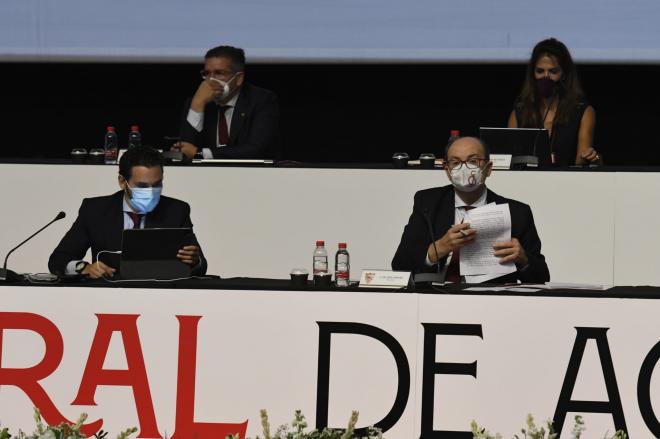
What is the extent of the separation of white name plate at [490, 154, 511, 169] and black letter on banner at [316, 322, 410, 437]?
2.34 metres

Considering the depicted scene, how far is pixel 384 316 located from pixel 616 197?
2531mm

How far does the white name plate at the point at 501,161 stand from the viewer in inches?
231

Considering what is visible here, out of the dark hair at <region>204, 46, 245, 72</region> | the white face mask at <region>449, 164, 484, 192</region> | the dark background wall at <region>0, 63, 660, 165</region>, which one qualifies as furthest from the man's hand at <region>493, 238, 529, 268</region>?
the dark background wall at <region>0, 63, 660, 165</region>

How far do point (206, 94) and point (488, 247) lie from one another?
85.6 inches

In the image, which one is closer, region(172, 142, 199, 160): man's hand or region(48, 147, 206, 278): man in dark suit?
region(48, 147, 206, 278): man in dark suit

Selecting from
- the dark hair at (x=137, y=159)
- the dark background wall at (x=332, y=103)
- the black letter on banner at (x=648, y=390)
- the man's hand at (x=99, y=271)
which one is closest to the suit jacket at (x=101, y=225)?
the dark hair at (x=137, y=159)

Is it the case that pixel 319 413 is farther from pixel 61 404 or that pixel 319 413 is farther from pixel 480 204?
pixel 480 204

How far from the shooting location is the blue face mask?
16.1ft

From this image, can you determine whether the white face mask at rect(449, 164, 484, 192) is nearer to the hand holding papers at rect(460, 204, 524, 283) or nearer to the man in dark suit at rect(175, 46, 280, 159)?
the hand holding papers at rect(460, 204, 524, 283)

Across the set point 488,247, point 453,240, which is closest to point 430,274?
point 453,240

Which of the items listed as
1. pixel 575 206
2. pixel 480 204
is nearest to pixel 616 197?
pixel 575 206

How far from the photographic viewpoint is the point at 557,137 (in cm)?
611

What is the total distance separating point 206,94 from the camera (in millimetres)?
6227

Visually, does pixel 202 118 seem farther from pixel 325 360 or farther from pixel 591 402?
pixel 591 402
